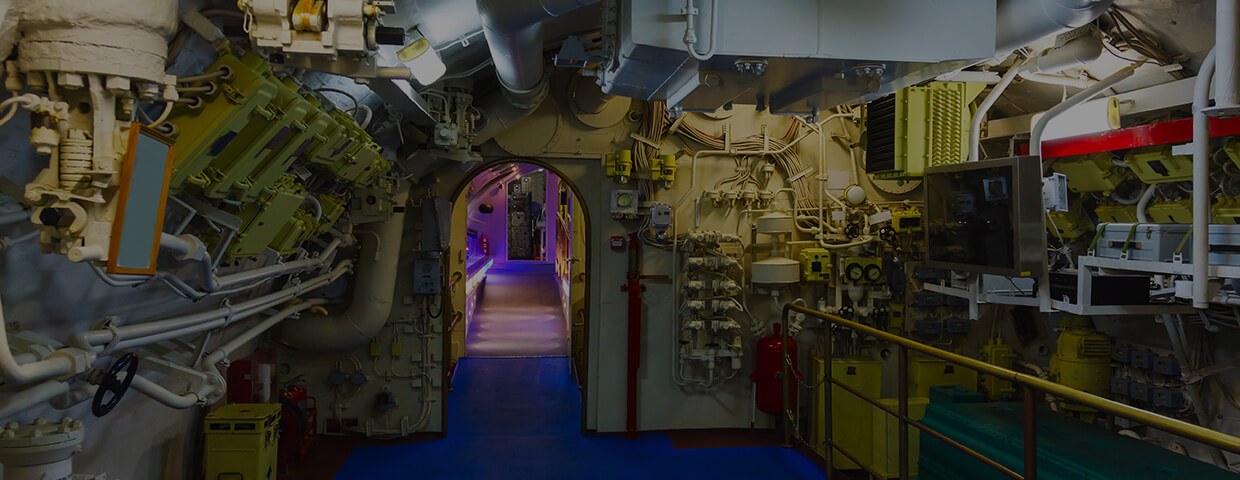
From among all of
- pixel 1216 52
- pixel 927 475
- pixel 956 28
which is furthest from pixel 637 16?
pixel 927 475

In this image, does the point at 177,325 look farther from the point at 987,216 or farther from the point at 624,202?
the point at 987,216

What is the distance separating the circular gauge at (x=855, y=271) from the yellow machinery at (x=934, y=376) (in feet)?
3.04

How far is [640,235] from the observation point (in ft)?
19.0

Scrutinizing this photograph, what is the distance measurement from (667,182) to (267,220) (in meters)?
3.50

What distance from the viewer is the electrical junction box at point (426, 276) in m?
5.50

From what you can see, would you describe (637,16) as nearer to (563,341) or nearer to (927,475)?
(927,475)

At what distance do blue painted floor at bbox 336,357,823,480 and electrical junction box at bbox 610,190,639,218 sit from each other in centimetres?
215

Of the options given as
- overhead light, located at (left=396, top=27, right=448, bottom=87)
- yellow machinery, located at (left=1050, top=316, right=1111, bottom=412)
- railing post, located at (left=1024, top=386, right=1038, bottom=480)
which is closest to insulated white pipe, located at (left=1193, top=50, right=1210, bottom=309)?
railing post, located at (left=1024, top=386, right=1038, bottom=480)

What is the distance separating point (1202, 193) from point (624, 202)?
154 inches

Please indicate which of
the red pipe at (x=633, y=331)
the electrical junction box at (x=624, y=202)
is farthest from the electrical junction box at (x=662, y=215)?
the red pipe at (x=633, y=331)

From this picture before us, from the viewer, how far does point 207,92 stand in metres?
2.16

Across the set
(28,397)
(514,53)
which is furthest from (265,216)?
(514,53)

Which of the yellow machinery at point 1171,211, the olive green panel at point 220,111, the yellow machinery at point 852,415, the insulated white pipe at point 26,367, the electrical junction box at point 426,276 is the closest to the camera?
the insulated white pipe at point 26,367

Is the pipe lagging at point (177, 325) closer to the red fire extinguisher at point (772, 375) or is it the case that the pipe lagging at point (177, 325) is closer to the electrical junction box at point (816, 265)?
the red fire extinguisher at point (772, 375)
